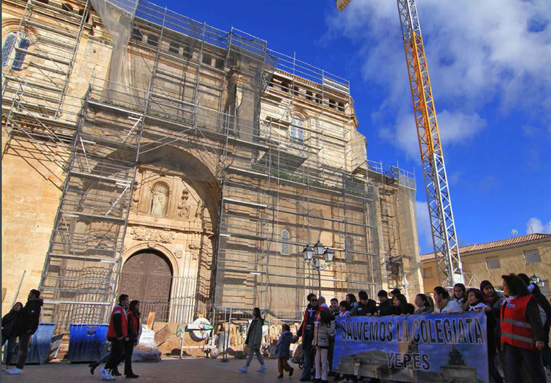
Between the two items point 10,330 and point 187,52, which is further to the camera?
point 187,52

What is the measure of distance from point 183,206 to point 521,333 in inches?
551

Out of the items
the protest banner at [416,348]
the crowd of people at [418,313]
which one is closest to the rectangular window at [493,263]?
the crowd of people at [418,313]

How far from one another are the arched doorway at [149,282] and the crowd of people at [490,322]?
7249 millimetres

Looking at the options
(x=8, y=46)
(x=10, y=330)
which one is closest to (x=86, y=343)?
(x=10, y=330)

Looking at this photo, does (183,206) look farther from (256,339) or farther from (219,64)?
(256,339)

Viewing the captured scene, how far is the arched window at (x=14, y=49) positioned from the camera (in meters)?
15.0

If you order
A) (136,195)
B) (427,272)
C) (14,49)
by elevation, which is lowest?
(136,195)

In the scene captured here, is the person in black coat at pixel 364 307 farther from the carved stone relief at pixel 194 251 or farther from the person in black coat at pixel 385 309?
the carved stone relief at pixel 194 251

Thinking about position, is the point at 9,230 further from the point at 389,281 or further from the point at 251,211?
the point at 389,281

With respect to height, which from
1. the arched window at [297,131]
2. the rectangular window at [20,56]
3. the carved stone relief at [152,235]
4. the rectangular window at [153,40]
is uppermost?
the rectangular window at [153,40]

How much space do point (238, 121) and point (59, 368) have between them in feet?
41.0

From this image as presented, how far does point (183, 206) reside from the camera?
16.6m

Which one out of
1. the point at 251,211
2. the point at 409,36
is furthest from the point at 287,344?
Result: the point at 409,36

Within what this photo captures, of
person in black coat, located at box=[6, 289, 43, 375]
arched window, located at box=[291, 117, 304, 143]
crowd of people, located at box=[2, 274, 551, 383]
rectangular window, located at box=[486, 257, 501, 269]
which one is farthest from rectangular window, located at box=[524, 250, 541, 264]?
person in black coat, located at box=[6, 289, 43, 375]
